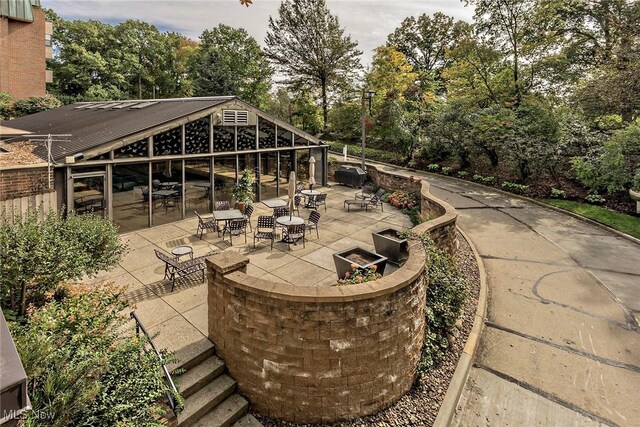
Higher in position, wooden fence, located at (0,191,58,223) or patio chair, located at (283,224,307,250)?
wooden fence, located at (0,191,58,223)

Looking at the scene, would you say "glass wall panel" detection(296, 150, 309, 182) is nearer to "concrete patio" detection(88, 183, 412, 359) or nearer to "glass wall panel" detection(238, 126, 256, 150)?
"glass wall panel" detection(238, 126, 256, 150)

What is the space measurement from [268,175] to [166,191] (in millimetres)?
4828

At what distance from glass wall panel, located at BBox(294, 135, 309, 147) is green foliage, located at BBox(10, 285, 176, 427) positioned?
13.4m

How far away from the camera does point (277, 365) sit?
514 cm

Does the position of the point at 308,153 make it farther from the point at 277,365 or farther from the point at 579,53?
the point at 579,53

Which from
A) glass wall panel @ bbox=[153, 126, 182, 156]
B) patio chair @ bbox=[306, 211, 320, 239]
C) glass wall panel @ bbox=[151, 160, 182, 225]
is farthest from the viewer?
glass wall panel @ bbox=[151, 160, 182, 225]

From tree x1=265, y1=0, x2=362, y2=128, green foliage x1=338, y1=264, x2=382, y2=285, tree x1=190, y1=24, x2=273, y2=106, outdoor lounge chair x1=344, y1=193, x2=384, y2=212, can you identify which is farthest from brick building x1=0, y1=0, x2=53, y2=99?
green foliage x1=338, y1=264, x2=382, y2=285

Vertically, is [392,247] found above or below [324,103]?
below

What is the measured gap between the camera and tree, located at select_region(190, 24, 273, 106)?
34.7 metres

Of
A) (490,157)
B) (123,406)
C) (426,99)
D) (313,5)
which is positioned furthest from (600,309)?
(313,5)

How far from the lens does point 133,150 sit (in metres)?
11.3

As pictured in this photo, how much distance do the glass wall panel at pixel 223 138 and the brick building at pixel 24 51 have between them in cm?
3038

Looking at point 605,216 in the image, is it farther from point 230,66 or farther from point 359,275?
point 230,66

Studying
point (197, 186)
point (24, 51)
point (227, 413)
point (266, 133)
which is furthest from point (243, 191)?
point (24, 51)
